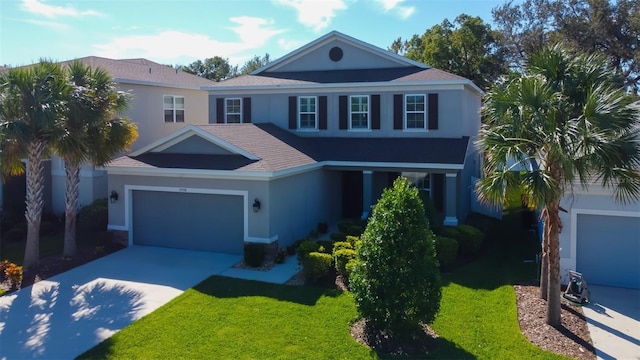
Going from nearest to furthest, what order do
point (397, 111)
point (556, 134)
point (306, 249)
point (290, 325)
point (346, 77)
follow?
point (556, 134), point (290, 325), point (306, 249), point (397, 111), point (346, 77)

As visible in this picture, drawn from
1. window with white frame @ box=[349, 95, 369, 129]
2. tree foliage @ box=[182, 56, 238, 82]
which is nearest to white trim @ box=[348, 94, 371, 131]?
window with white frame @ box=[349, 95, 369, 129]

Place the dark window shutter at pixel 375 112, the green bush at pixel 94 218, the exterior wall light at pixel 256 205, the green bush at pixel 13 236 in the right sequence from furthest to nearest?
the dark window shutter at pixel 375 112 < the green bush at pixel 94 218 < the green bush at pixel 13 236 < the exterior wall light at pixel 256 205

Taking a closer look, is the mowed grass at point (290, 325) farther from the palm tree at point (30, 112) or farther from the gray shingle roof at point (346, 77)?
the gray shingle roof at point (346, 77)

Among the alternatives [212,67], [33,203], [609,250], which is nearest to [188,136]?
[33,203]

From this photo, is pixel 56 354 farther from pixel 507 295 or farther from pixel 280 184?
pixel 507 295

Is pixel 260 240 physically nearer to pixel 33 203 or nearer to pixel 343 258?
pixel 343 258

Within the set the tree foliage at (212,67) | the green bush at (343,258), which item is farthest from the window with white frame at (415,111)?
the tree foliage at (212,67)
